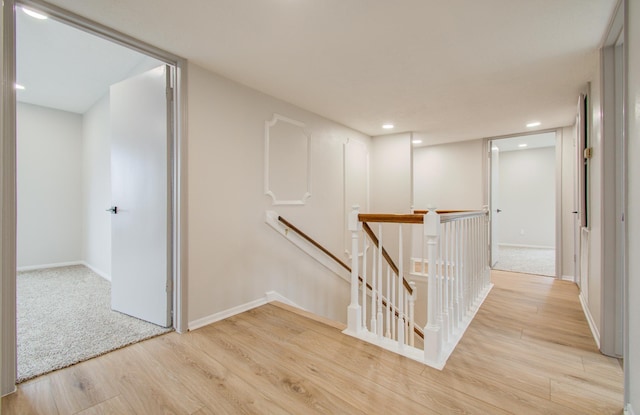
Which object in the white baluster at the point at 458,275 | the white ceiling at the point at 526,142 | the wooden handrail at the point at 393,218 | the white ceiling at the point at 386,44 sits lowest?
the white baluster at the point at 458,275

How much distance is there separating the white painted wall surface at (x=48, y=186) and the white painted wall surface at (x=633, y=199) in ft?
19.6

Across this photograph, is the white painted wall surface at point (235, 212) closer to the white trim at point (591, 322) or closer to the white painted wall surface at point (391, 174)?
the white painted wall surface at point (391, 174)

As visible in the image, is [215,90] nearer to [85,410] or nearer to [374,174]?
[85,410]

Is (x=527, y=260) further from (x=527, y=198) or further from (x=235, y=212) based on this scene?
(x=235, y=212)

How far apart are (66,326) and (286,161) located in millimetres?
2352

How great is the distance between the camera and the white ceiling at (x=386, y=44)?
1.68 metres

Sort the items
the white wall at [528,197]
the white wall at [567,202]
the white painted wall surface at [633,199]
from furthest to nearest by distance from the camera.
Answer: the white wall at [528,197]
the white wall at [567,202]
the white painted wall surface at [633,199]

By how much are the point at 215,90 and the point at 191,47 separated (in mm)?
431

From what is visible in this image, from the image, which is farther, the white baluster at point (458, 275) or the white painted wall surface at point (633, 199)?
the white baluster at point (458, 275)

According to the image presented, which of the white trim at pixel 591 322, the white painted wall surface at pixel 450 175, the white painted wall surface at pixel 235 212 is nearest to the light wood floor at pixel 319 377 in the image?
the white trim at pixel 591 322

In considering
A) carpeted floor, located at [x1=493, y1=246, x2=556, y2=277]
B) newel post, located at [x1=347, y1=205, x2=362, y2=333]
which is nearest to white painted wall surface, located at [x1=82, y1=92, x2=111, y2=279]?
newel post, located at [x1=347, y1=205, x2=362, y2=333]

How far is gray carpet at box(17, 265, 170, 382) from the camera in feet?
6.25

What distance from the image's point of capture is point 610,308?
1.96 m

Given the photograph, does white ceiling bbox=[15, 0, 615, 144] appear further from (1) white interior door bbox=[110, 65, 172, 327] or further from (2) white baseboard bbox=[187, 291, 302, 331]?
(2) white baseboard bbox=[187, 291, 302, 331]
